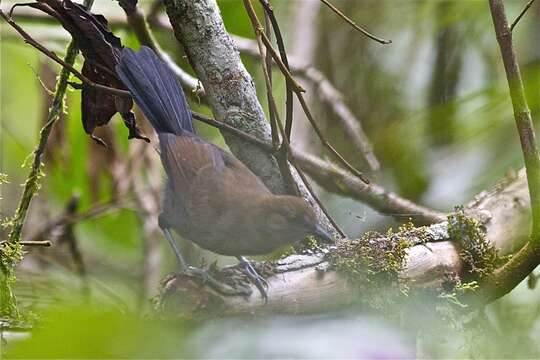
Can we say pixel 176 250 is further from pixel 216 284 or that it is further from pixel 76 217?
pixel 76 217

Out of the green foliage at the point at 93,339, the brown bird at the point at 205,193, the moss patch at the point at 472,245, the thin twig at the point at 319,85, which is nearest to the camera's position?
the green foliage at the point at 93,339

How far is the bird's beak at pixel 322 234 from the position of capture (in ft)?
2.84

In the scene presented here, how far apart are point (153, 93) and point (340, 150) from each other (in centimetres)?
88

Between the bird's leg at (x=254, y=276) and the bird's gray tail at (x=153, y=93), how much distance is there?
8.0 inches

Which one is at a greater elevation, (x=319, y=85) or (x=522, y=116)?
(x=319, y=85)

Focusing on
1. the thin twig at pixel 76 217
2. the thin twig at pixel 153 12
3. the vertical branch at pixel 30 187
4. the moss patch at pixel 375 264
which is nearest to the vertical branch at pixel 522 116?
the moss patch at pixel 375 264

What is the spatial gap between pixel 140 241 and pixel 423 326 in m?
1.65

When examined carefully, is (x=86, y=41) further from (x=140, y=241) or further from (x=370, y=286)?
(x=140, y=241)

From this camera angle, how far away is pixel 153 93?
1.00 metres

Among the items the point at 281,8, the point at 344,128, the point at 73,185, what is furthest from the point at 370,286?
the point at 281,8

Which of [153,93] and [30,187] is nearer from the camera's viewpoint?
[153,93]

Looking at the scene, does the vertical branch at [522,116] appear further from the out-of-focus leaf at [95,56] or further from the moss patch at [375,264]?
the out-of-focus leaf at [95,56]

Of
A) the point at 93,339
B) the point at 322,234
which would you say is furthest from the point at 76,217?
the point at 93,339

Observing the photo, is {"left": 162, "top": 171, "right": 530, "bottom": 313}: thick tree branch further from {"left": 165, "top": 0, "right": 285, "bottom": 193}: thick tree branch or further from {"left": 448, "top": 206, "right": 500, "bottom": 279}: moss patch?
{"left": 165, "top": 0, "right": 285, "bottom": 193}: thick tree branch
